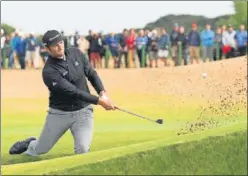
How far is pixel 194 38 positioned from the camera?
31.5 meters

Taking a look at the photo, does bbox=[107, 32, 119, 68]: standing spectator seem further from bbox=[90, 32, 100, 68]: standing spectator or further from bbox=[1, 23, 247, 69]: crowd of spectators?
bbox=[90, 32, 100, 68]: standing spectator

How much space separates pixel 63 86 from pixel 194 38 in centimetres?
2206

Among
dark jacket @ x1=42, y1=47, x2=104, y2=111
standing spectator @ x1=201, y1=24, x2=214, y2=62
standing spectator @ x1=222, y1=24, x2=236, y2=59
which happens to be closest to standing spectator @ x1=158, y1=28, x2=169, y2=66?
standing spectator @ x1=201, y1=24, x2=214, y2=62

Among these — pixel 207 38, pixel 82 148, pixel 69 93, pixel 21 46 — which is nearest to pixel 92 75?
pixel 69 93

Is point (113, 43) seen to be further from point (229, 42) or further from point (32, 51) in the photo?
point (229, 42)

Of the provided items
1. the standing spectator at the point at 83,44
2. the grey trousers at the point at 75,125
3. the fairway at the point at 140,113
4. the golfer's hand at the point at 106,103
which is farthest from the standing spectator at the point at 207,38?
the golfer's hand at the point at 106,103

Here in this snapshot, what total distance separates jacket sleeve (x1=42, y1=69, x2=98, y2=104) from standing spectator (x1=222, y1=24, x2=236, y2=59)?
21008mm

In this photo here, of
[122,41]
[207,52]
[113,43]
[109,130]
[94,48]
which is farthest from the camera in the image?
[113,43]

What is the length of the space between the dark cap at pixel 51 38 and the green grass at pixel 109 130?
137cm

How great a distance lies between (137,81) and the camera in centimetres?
3212

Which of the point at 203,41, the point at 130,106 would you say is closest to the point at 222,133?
the point at 130,106

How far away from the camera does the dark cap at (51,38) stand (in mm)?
9617

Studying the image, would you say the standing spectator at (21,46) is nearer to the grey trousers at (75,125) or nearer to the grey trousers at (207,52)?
the grey trousers at (207,52)

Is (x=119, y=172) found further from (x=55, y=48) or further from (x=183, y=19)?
(x=183, y=19)
